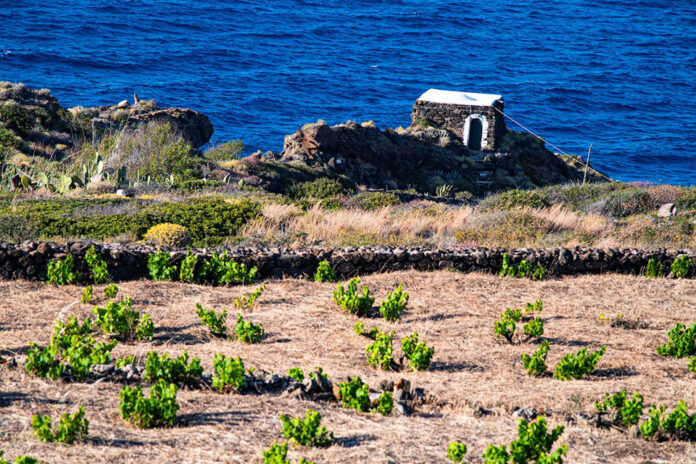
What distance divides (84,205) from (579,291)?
9.81 metres

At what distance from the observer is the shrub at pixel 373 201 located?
60.0 ft

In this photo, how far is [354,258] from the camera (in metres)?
11.2

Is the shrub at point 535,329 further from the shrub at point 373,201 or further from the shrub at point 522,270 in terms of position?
the shrub at point 373,201

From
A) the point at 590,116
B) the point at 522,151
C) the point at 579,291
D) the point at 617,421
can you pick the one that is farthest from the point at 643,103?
the point at 617,421

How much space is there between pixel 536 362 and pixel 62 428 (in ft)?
15.7

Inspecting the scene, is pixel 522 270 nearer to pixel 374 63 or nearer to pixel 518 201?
pixel 518 201

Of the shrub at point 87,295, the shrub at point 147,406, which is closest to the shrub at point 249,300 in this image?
the shrub at point 87,295

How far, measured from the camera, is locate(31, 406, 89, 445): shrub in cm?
514

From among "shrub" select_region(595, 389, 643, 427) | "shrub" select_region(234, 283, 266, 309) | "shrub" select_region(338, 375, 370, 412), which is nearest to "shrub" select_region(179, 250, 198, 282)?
"shrub" select_region(234, 283, 266, 309)

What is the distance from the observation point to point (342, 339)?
8570mm

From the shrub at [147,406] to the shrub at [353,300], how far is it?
3.98 metres

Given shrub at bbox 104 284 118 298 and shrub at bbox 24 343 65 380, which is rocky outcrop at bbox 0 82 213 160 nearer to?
shrub at bbox 104 284 118 298

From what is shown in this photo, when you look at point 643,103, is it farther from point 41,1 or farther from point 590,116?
point 41,1

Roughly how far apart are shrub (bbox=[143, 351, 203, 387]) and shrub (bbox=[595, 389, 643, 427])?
12.2ft
